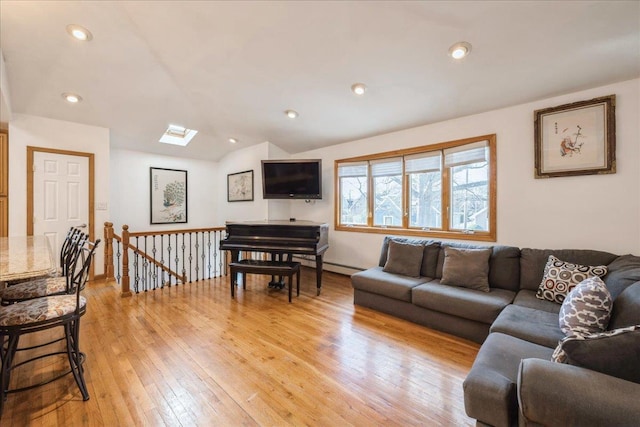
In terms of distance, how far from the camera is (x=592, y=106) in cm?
265

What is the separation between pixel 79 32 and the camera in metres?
2.62

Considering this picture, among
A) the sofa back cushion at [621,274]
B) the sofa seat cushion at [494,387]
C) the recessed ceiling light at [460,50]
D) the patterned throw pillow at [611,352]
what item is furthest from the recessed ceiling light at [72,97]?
the sofa back cushion at [621,274]

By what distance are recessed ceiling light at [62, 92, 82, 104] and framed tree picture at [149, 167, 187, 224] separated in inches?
78.4

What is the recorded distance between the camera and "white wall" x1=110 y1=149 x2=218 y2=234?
5250 millimetres

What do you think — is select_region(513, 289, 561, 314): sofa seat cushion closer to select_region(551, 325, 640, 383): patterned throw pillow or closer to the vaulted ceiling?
select_region(551, 325, 640, 383): patterned throw pillow

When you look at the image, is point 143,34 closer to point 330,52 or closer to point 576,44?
point 330,52

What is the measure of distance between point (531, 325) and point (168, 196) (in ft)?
21.0

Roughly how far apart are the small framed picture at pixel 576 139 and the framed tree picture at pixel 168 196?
20.9 ft

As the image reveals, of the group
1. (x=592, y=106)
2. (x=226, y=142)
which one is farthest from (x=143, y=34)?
(x=592, y=106)

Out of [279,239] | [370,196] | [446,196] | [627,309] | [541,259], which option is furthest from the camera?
[370,196]

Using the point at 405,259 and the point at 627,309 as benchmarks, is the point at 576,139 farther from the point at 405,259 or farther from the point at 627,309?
the point at 405,259

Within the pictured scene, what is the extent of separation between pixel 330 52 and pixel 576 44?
209 centimetres

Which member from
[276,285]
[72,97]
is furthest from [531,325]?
[72,97]

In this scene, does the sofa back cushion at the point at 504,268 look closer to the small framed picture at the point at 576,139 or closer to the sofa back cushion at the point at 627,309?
the small framed picture at the point at 576,139
